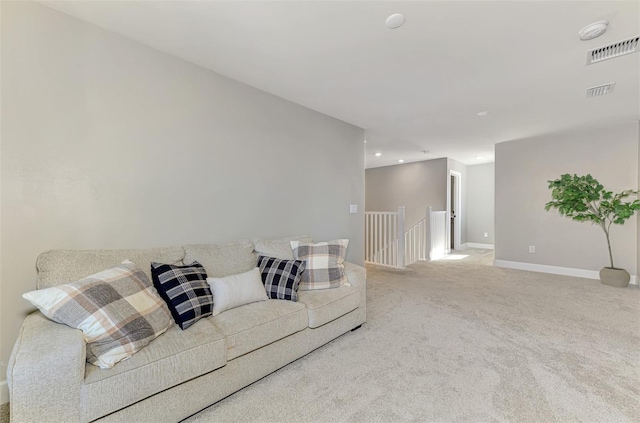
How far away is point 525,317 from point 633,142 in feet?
11.5

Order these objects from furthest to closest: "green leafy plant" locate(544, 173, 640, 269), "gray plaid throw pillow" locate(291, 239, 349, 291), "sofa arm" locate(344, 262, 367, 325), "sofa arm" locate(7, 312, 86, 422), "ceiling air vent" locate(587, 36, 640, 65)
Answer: "green leafy plant" locate(544, 173, 640, 269) → "sofa arm" locate(344, 262, 367, 325) → "gray plaid throw pillow" locate(291, 239, 349, 291) → "ceiling air vent" locate(587, 36, 640, 65) → "sofa arm" locate(7, 312, 86, 422)

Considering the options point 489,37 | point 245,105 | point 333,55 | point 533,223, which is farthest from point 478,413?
point 533,223

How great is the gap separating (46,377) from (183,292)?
740 mm

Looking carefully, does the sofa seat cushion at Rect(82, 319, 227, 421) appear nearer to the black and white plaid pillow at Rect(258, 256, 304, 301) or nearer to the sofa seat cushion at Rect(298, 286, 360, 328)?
the black and white plaid pillow at Rect(258, 256, 304, 301)

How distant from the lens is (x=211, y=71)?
2586 millimetres

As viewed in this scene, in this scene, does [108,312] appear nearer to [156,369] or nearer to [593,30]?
[156,369]

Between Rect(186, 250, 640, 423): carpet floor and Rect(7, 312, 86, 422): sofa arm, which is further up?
Rect(7, 312, 86, 422): sofa arm

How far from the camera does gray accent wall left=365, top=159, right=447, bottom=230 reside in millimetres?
6973

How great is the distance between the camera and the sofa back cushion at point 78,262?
161cm

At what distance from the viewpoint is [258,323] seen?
1847 millimetres

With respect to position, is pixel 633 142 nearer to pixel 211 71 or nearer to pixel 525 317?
pixel 525 317

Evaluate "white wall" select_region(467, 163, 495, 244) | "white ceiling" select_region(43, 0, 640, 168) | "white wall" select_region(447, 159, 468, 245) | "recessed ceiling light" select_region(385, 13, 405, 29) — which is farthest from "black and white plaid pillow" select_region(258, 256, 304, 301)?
"white wall" select_region(467, 163, 495, 244)

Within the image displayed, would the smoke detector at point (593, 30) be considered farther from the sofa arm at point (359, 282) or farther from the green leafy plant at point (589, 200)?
the green leafy plant at point (589, 200)

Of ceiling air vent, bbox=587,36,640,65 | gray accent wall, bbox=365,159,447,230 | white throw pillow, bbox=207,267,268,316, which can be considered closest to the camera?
white throw pillow, bbox=207,267,268,316
